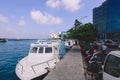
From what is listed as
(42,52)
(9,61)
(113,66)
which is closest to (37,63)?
(42,52)

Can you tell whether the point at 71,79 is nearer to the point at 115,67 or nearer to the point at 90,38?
the point at 115,67

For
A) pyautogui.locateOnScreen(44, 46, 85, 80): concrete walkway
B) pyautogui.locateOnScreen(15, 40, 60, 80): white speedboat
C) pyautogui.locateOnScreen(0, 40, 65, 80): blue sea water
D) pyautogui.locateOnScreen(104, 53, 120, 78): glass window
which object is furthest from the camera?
pyautogui.locateOnScreen(0, 40, 65, 80): blue sea water

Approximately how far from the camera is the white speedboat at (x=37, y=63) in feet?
49.4

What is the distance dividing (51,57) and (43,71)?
10.7ft

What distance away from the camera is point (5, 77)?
2012 cm

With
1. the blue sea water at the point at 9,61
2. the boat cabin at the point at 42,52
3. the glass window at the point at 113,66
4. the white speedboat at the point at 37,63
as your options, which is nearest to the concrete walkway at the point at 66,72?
the white speedboat at the point at 37,63

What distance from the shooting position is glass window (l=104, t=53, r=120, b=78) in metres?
5.63

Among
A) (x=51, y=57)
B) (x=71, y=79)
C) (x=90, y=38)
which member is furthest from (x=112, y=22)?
(x=71, y=79)

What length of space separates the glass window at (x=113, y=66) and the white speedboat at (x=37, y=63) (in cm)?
904

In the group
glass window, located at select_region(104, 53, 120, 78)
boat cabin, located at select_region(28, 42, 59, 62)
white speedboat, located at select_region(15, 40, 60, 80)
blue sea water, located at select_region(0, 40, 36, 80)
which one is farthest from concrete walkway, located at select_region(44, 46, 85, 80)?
glass window, located at select_region(104, 53, 120, 78)

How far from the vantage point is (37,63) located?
16.6 meters

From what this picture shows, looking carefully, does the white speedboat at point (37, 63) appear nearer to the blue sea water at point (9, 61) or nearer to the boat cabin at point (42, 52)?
the boat cabin at point (42, 52)

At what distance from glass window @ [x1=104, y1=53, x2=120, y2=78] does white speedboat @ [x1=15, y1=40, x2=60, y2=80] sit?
904 cm

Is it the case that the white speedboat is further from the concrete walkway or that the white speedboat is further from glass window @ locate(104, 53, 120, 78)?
glass window @ locate(104, 53, 120, 78)
